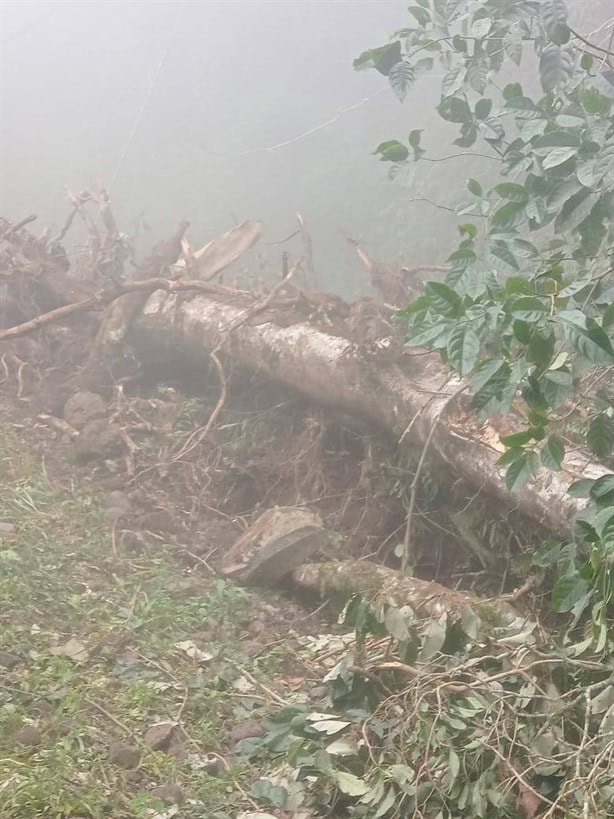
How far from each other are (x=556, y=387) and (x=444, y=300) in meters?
0.32

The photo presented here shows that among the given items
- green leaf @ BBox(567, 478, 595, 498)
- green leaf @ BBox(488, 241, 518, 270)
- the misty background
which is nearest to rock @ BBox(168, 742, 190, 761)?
green leaf @ BBox(567, 478, 595, 498)

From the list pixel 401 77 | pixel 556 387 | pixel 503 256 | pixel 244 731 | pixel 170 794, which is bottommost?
pixel 244 731

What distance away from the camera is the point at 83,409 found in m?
4.67

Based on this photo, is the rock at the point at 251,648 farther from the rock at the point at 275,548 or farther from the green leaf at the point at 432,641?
the green leaf at the point at 432,641

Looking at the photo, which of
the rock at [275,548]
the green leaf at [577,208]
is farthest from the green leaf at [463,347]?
the rock at [275,548]

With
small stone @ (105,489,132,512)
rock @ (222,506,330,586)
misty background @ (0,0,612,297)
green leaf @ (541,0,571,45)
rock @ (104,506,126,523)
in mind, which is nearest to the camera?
green leaf @ (541,0,571,45)

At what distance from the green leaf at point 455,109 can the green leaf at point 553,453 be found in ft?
4.81

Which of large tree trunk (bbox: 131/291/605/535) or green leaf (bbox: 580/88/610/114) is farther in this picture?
large tree trunk (bbox: 131/291/605/535)

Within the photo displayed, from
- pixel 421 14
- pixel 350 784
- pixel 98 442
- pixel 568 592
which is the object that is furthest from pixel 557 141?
pixel 98 442

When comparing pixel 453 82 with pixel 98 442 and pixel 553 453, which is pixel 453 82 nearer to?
pixel 553 453

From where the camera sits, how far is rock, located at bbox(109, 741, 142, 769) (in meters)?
A: 2.11

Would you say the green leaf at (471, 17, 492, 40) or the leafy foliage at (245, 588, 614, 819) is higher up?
the green leaf at (471, 17, 492, 40)

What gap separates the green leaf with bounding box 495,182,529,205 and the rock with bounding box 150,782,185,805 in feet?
5.86

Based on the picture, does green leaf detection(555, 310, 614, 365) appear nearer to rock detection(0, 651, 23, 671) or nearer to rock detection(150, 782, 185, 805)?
rock detection(150, 782, 185, 805)
